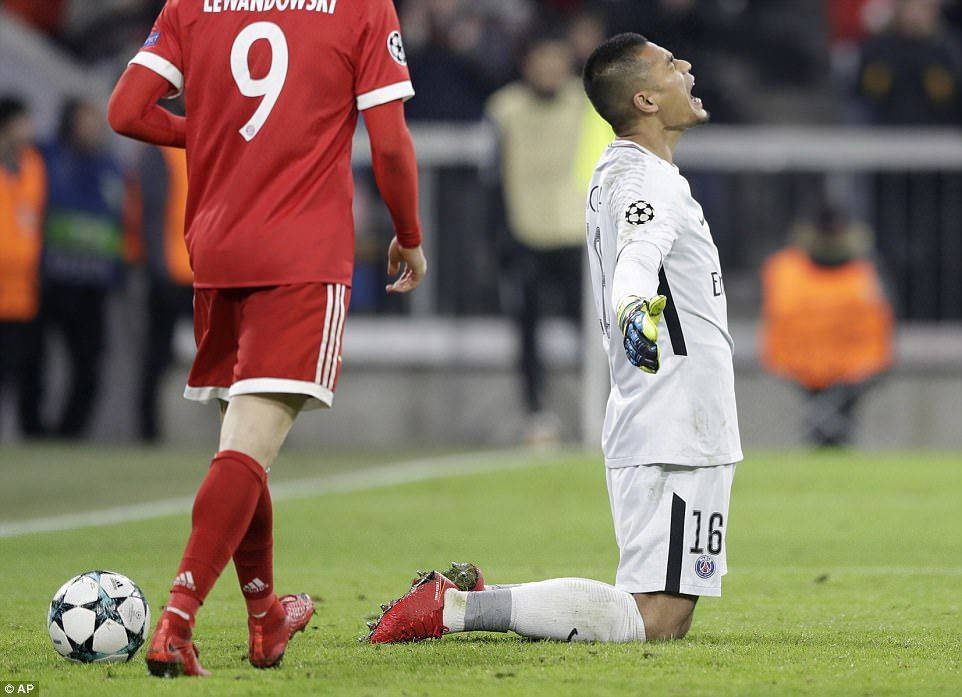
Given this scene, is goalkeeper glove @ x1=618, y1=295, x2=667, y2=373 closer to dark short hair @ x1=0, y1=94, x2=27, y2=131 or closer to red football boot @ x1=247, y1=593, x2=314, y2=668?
red football boot @ x1=247, y1=593, x2=314, y2=668

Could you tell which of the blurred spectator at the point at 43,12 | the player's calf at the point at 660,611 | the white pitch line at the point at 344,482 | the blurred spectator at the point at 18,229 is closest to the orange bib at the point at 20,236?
the blurred spectator at the point at 18,229

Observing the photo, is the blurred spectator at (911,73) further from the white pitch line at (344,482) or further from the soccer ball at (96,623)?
the soccer ball at (96,623)

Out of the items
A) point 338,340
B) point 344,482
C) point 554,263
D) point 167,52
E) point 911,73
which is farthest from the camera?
point 911,73

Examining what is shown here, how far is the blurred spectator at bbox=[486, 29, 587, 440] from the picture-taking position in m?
13.1

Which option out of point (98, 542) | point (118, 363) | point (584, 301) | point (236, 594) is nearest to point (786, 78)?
point (584, 301)

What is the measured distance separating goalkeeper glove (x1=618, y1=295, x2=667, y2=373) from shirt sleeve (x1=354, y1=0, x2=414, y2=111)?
32.6 inches

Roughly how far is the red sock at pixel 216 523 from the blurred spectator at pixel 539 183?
849 cm

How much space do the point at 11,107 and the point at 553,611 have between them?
9157 millimetres

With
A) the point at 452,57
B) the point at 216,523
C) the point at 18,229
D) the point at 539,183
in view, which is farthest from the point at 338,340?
the point at 452,57

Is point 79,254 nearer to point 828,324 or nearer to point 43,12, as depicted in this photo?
point 43,12

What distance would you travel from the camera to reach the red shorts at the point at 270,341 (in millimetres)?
4551

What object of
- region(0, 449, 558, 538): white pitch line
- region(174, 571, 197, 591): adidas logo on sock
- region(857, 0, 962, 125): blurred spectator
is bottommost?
region(0, 449, 558, 538): white pitch line

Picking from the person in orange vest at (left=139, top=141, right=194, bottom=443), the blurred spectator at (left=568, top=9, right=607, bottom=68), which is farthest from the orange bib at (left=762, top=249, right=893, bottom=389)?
the person in orange vest at (left=139, top=141, right=194, bottom=443)

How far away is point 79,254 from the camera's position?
13953mm
